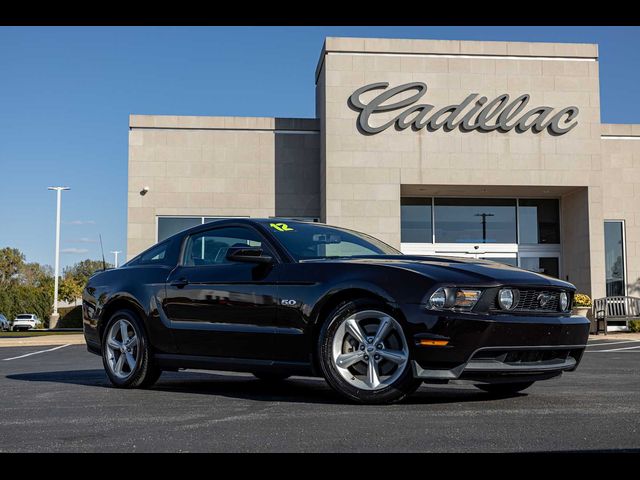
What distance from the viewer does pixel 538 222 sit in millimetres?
25156

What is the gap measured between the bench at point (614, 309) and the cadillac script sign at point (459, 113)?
15.6ft

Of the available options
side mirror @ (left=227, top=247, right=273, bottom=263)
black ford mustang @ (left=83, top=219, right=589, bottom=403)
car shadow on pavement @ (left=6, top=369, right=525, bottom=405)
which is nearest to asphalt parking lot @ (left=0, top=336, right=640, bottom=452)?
car shadow on pavement @ (left=6, top=369, right=525, bottom=405)

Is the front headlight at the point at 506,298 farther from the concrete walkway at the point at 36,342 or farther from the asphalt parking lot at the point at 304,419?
the concrete walkway at the point at 36,342

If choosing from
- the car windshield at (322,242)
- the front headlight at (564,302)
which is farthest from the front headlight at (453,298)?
the car windshield at (322,242)

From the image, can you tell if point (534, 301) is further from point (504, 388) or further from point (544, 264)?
point (544, 264)

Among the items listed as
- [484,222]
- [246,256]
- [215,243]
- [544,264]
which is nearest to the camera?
[246,256]

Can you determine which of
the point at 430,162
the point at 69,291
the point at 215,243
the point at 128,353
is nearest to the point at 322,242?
the point at 215,243

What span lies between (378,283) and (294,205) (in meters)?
18.9

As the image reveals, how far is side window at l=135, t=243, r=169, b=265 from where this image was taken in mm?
7629

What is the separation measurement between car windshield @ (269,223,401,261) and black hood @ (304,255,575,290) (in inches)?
11.3

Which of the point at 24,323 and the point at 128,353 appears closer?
the point at 128,353

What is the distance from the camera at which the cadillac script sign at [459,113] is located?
914 inches

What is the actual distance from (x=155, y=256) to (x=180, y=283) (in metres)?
0.71
